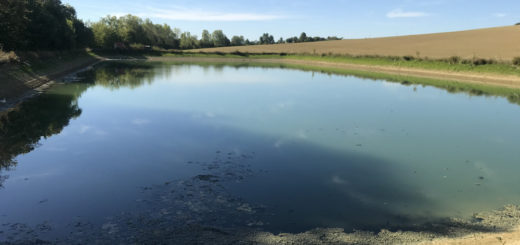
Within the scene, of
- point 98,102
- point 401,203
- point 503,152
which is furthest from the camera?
point 98,102

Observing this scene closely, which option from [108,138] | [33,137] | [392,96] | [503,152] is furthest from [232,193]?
[392,96]

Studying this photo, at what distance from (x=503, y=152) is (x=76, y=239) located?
13.3m

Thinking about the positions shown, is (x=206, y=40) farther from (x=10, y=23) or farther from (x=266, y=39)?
(x=10, y=23)

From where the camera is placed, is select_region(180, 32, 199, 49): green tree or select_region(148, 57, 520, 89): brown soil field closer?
select_region(148, 57, 520, 89): brown soil field

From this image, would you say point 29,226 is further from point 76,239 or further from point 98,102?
point 98,102

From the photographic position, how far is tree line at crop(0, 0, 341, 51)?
31.3 m

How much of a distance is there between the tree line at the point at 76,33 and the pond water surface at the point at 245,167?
17.0 meters

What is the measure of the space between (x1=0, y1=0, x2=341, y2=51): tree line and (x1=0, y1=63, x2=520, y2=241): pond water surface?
17041mm

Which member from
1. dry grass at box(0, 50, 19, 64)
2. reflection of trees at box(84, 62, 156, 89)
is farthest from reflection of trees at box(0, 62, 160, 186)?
reflection of trees at box(84, 62, 156, 89)

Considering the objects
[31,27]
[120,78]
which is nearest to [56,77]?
[120,78]

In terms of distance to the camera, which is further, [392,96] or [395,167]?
[392,96]

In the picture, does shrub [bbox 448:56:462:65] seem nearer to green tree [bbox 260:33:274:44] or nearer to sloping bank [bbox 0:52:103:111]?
sloping bank [bbox 0:52:103:111]

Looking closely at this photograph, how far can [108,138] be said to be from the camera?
41.8ft

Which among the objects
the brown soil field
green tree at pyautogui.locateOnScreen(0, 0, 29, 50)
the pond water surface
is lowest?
the pond water surface
